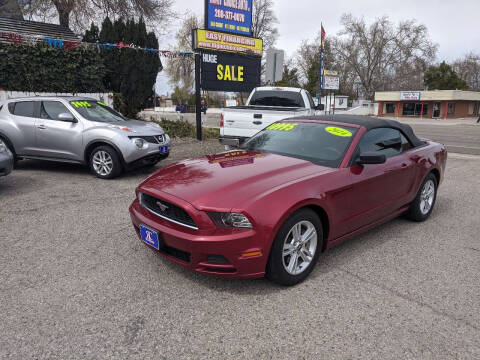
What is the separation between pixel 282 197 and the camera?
3.09m

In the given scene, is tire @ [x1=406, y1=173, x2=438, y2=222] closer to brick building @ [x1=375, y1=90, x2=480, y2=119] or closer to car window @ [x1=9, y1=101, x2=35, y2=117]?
car window @ [x1=9, y1=101, x2=35, y2=117]

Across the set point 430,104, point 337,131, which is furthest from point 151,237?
point 430,104

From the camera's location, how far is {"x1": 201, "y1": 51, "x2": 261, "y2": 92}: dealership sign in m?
12.3

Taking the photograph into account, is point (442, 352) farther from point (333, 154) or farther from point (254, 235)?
point (333, 154)

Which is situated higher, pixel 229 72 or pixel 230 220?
pixel 229 72

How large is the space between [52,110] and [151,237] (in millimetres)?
5607

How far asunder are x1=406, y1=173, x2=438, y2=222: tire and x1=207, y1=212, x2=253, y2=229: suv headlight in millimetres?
2990

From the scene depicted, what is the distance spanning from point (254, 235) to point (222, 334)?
76cm

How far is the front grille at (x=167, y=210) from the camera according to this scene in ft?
10.1

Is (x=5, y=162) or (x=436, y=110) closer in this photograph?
(x=5, y=162)

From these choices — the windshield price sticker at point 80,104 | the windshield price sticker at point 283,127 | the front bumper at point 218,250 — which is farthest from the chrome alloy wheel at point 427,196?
the windshield price sticker at point 80,104

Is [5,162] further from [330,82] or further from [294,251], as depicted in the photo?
[330,82]

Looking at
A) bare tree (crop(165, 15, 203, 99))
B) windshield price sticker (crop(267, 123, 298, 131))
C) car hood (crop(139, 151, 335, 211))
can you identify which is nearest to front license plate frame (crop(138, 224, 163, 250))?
car hood (crop(139, 151, 335, 211))

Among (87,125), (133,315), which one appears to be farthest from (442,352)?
(87,125)
